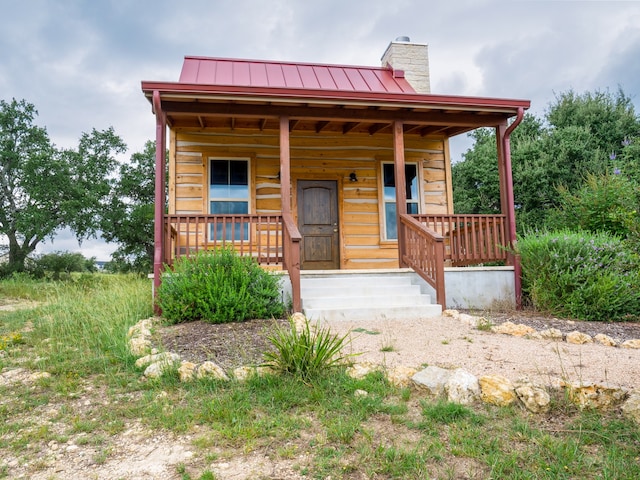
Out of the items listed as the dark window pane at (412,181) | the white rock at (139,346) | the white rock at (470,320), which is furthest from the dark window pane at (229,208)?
the white rock at (470,320)

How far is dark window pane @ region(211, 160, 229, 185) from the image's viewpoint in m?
8.21

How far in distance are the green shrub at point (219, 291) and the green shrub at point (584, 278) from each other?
382cm

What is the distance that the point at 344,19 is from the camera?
9.52m

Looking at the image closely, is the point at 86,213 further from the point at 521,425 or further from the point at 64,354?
the point at 521,425

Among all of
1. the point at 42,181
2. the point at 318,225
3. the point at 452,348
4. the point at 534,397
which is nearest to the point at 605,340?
the point at 452,348

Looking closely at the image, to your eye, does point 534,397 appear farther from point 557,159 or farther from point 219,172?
point 557,159

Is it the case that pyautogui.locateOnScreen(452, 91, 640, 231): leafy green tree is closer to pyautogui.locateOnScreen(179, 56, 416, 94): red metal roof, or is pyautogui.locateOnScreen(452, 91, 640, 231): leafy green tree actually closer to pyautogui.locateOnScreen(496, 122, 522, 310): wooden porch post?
pyautogui.locateOnScreen(496, 122, 522, 310): wooden porch post

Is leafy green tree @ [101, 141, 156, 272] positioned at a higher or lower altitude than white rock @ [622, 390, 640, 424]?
higher

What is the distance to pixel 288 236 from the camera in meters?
6.21

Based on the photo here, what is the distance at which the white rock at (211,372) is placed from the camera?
10.6 ft

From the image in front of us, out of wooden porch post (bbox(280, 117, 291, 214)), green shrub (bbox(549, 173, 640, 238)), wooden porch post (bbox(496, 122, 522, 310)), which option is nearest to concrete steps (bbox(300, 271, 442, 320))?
wooden porch post (bbox(280, 117, 291, 214))

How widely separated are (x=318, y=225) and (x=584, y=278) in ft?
15.1

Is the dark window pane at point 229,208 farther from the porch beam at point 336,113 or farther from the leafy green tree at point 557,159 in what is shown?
the leafy green tree at point 557,159

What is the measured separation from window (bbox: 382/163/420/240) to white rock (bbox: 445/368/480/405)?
19.2ft
